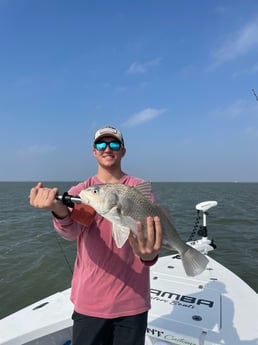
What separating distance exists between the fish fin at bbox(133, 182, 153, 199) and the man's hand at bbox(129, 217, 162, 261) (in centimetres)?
28

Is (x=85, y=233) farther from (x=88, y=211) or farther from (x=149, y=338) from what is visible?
(x=149, y=338)

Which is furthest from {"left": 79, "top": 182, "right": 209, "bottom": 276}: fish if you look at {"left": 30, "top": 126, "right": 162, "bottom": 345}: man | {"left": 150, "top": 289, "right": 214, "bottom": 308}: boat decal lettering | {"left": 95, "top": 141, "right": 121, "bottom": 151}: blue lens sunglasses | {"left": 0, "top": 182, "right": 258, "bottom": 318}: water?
{"left": 0, "top": 182, "right": 258, "bottom": 318}: water

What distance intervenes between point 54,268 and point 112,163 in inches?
373

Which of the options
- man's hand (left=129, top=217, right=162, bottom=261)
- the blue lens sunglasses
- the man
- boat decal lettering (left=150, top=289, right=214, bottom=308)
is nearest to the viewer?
man's hand (left=129, top=217, right=162, bottom=261)

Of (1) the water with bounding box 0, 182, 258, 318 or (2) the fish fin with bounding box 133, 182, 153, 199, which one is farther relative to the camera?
(1) the water with bounding box 0, 182, 258, 318

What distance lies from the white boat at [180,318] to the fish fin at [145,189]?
7.13 ft

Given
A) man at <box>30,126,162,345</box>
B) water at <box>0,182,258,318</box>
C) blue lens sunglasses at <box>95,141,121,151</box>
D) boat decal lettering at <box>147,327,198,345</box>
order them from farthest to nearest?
water at <box>0,182,258,318</box> → boat decal lettering at <box>147,327,198,345</box> → blue lens sunglasses at <box>95,141,121,151</box> → man at <box>30,126,162,345</box>

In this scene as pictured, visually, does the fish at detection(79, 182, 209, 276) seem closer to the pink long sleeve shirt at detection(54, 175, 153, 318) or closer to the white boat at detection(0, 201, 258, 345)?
the pink long sleeve shirt at detection(54, 175, 153, 318)

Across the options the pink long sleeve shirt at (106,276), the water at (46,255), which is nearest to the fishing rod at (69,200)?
the pink long sleeve shirt at (106,276)

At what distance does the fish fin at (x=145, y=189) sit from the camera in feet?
9.00

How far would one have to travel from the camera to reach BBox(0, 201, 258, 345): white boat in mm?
Answer: 3885

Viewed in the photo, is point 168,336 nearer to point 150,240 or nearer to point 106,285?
point 106,285

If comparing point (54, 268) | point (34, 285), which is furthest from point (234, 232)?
point (34, 285)

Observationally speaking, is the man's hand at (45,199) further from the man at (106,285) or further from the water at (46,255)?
the water at (46,255)
